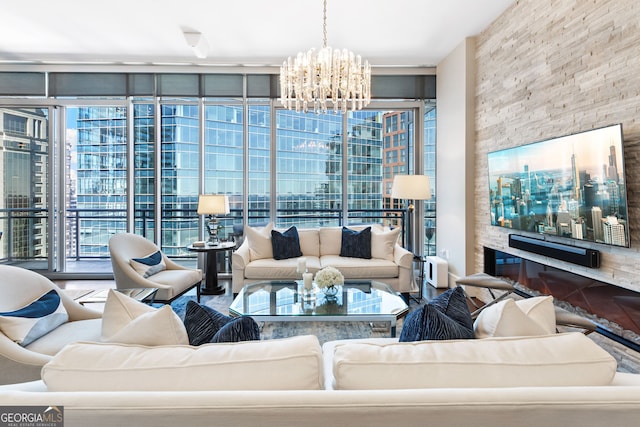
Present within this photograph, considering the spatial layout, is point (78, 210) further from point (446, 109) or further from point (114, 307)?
point (446, 109)

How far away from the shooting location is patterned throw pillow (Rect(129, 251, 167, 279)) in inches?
136

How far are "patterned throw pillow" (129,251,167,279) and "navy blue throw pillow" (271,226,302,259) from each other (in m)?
1.22

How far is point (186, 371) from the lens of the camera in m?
0.93

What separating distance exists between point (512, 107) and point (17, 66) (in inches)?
243

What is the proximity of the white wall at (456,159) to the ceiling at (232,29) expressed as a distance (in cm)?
32

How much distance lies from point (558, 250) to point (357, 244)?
2.05m

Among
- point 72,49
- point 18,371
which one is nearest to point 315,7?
point 72,49

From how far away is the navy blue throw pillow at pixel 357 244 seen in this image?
13.8 ft

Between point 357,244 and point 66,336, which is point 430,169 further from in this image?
point 66,336

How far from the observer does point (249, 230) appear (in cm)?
427

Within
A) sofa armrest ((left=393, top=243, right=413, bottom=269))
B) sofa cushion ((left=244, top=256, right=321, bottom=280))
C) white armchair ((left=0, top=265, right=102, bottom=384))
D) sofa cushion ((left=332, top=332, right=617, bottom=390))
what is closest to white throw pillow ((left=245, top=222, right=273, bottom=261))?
sofa cushion ((left=244, top=256, right=321, bottom=280))

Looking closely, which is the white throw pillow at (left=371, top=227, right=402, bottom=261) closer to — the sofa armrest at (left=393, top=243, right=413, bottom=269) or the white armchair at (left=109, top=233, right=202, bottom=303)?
the sofa armrest at (left=393, top=243, right=413, bottom=269)

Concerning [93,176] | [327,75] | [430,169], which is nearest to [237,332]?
[327,75]

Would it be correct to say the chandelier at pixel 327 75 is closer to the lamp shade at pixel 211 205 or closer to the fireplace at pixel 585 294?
the lamp shade at pixel 211 205
